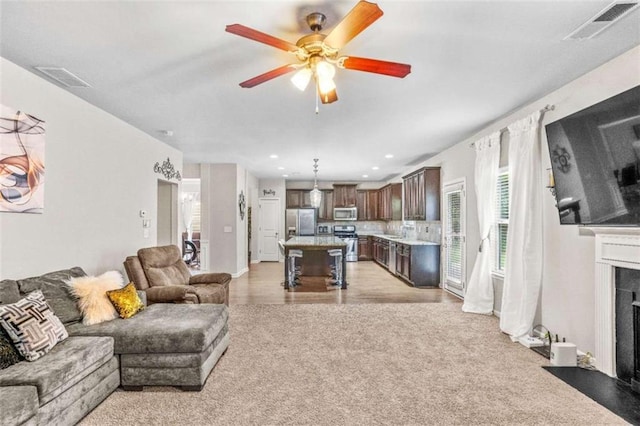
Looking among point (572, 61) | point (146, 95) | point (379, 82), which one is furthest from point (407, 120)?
point (146, 95)

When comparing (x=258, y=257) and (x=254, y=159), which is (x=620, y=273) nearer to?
(x=254, y=159)

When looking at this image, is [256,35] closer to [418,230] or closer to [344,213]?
[418,230]

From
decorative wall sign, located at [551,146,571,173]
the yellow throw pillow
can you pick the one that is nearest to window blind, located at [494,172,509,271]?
decorative wall sign, located at [551,146,571,173]

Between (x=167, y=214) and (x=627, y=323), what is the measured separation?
21.4 ft

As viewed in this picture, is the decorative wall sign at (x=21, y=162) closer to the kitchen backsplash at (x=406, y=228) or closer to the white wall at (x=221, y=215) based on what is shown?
the white wall at (x=221, y=215)

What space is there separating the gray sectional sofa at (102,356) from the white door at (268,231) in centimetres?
743

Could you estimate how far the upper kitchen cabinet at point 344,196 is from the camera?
36.3ft

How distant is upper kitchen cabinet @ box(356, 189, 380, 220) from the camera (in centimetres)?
1119

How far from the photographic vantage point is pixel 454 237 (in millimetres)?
6234

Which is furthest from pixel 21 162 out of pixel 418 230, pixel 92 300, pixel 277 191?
pixel 277 191

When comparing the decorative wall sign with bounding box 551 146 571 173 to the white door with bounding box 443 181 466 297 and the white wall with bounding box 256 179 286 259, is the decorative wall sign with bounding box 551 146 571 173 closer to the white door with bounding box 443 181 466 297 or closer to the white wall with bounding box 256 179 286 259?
the white door with bounding box 443 181 466 297

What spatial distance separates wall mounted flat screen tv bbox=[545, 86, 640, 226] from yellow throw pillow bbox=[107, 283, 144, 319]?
4126 mm

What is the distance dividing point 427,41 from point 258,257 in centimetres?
906

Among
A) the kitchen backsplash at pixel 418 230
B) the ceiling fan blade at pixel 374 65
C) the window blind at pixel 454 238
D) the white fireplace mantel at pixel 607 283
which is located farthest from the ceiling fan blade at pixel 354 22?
the kitchen backsplash at pixel 418 230
